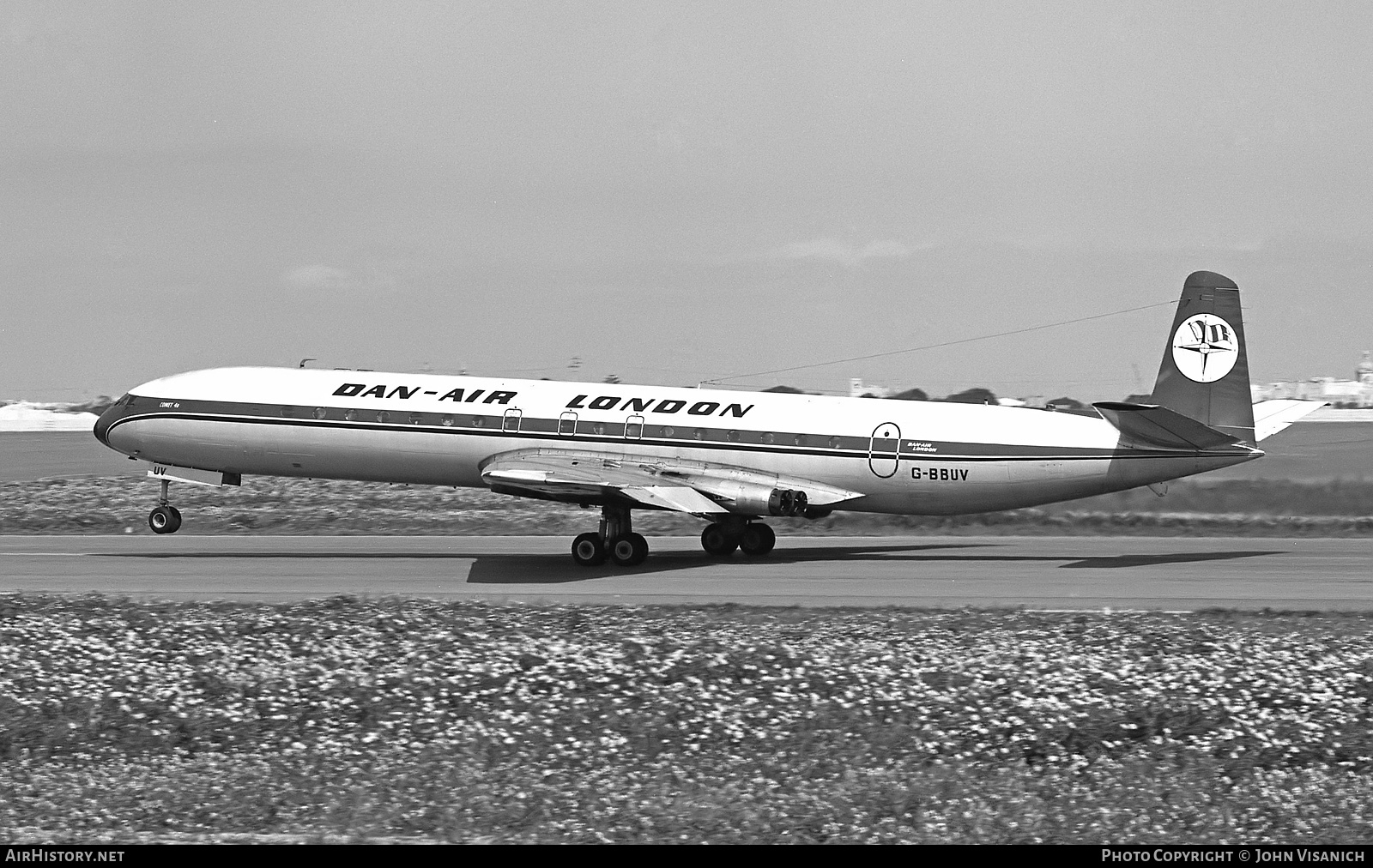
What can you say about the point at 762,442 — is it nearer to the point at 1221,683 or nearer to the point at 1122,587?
the point at 1122,587

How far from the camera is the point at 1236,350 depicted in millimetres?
26953

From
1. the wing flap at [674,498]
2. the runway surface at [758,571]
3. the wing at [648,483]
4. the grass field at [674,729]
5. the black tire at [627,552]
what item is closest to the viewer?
the grass field at [674,729]

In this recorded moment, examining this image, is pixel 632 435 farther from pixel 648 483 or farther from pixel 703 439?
pixel 648 483

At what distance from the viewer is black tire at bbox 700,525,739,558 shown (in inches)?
1162

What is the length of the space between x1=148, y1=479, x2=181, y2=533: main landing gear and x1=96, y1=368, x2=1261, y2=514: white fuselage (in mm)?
1184

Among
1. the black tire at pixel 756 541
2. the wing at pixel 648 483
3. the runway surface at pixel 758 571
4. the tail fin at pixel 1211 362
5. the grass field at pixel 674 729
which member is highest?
the tail fin at pixel 1211 362

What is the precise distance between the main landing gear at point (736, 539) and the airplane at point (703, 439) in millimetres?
40

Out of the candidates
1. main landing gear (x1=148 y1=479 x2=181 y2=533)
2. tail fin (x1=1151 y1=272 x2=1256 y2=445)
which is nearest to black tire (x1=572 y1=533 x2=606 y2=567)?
main landing gear (x1=148 y1=479 x2=181 y2=533)

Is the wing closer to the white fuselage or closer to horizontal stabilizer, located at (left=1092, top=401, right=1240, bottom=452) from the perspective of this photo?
the white fuselage

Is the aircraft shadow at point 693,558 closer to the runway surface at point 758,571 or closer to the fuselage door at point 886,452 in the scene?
the runway surface at point 758,571

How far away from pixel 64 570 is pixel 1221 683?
20.8 m

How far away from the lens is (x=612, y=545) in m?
27.2

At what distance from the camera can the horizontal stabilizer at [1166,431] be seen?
26.5 metres

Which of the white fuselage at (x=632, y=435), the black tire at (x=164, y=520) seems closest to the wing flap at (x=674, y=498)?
the white fuselage at (x=632, y=435)
